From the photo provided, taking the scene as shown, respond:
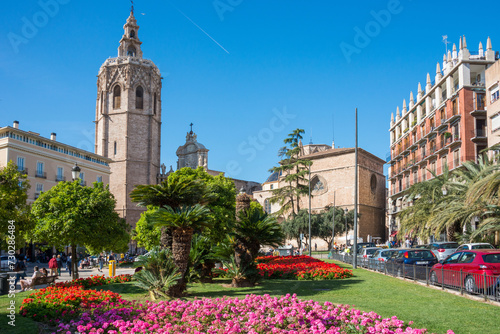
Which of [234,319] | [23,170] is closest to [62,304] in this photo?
[234,319]

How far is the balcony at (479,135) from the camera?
139 feet

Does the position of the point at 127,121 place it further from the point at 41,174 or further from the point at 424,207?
the point at 424,207

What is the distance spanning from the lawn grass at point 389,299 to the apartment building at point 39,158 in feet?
109

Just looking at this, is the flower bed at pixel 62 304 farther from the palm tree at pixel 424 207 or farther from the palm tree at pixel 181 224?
the palm tree at pixel 424 207

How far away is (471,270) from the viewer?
13703 millimetres

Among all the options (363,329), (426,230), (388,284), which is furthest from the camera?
(426,230)

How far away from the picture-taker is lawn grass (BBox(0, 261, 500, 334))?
355 inches

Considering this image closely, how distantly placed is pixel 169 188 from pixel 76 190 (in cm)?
846

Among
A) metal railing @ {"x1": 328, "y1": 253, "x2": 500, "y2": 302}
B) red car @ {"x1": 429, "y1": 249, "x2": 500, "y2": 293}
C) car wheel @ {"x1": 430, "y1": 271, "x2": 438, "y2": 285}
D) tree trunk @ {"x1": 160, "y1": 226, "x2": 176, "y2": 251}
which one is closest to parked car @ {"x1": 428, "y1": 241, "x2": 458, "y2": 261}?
metal railing @ {"x1": 328, "y1": 253, "x2": 500, "y2": 302}

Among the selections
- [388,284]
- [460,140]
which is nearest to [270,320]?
[388,284]

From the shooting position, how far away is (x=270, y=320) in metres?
8.55

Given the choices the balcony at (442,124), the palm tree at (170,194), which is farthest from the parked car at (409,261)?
the balcony at (442,124)

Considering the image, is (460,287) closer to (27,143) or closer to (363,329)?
(363,329)

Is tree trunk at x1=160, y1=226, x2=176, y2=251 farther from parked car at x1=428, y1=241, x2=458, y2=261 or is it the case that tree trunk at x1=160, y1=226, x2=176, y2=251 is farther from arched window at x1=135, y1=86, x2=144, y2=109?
arched window at x1=135, y1=86, x2=144, y2=109
